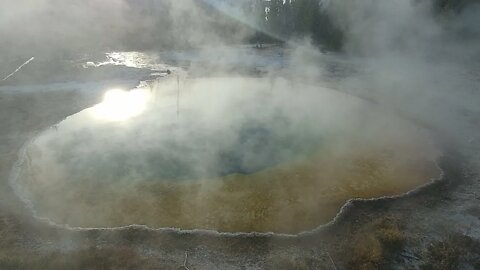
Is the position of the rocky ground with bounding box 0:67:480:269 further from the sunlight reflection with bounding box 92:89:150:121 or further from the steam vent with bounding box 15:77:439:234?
the sunlight reflection with bounding box 92:89:150:121

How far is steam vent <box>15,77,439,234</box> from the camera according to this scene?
21.3 feet

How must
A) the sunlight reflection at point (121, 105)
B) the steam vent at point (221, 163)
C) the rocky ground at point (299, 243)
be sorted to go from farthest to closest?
the sunlight reflection at point (121, 105)
the steam vent at point (221, 163)
the rocky ground at point (299, 243)

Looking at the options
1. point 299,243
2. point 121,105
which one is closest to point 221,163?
point 299,243

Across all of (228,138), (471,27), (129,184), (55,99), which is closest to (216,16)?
(471,27)

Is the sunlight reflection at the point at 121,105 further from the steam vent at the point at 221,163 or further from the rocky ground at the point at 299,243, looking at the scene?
the rocky ground at the point at 299,243

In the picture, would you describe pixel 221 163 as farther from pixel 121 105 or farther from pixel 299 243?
pixel 121 105

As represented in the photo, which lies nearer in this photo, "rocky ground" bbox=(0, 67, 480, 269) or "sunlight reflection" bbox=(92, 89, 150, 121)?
"rocky ground" bbox=(0, 67, 480, 269)

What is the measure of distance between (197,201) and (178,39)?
18.8 meters

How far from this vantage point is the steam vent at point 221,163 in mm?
6500

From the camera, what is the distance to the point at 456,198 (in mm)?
6738

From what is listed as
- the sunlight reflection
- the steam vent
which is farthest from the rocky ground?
the sunlight reflection

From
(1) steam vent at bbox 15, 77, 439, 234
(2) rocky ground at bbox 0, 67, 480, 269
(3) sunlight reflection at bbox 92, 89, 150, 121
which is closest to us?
(2) rocky ground at bbox 0, 67, 480, 269

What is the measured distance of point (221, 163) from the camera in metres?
7.93

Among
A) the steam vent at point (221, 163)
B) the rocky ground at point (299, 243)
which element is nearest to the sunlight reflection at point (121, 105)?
the steam vent at point (221, 163)
